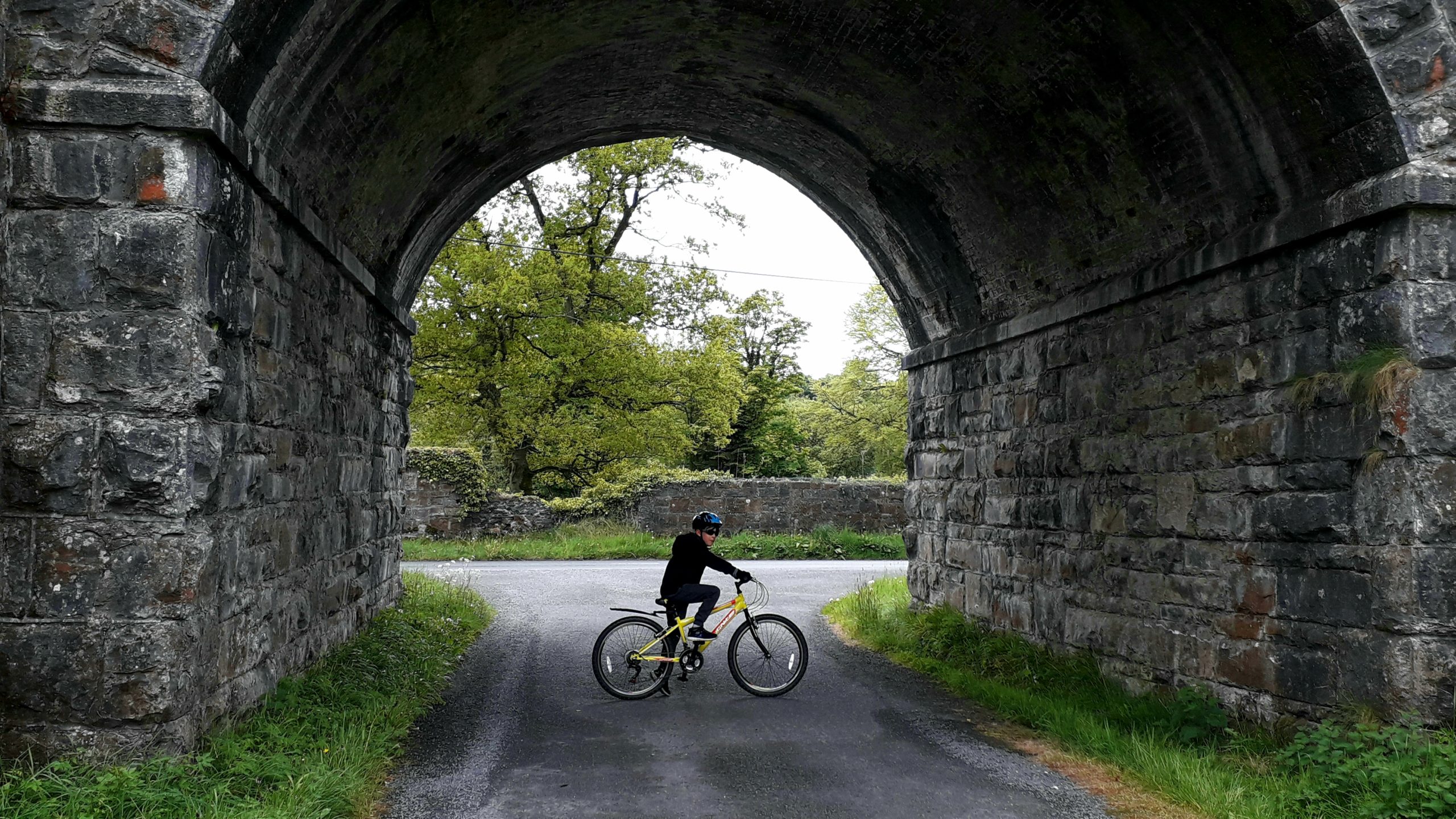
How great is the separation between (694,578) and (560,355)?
53.7 ft

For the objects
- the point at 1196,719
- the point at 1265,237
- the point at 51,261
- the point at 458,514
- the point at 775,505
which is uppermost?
the point at 1265,237

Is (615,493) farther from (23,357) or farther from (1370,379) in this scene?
(1370,379)

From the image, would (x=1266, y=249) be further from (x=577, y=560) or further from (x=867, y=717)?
(x=577, y=560)

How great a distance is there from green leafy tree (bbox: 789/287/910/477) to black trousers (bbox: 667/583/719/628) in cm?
3030

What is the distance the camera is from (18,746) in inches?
171

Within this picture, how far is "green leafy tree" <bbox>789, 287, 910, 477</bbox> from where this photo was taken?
38625 millimetres

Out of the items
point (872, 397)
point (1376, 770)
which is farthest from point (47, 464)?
point (872, 397)

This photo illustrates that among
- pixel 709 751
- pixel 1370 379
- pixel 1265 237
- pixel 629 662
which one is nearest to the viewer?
pixel 1370 379

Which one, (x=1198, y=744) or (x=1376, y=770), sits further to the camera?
(x=1198, y=744)

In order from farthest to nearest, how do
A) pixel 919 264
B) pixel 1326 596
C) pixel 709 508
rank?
pixel 709 508
pixel 919 264
pixel 1326 596

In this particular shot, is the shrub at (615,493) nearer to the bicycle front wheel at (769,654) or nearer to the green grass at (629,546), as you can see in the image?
the green grass at (629,546)

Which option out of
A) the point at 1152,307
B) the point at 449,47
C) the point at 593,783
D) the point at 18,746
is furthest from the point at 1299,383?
the point at 18,746

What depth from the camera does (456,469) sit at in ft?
72.6

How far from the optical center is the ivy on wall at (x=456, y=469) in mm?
21984
